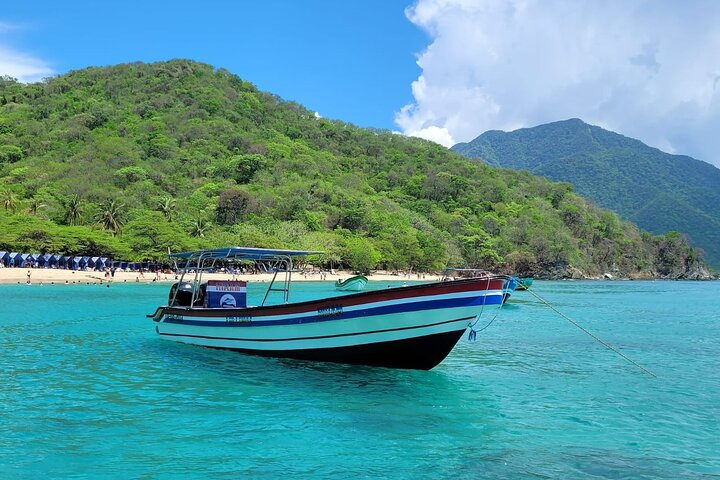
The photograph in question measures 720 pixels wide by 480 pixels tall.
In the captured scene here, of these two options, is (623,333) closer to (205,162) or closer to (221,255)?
(221,255)

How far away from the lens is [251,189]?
10900 centimetres

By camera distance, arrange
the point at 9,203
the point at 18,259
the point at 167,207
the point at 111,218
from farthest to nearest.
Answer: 1. the point at 167,207
2. the point at 111,218
3. the point at 9,203
4. the point at 18,259

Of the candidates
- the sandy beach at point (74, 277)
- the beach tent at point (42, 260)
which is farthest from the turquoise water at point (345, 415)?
the beach tent at point (42, 260)

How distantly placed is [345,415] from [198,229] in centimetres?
7499

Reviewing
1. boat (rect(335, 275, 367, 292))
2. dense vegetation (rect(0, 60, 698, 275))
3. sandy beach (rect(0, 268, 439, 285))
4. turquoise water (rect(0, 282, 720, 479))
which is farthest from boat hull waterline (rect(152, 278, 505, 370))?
dense vegetation (rect(0, 60, 698, 275))

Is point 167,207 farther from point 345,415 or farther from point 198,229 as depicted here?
point 345,415

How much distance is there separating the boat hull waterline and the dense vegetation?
56.4 meters

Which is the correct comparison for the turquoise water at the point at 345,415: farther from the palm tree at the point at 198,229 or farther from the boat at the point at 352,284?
the palm tree at the point at 198,229

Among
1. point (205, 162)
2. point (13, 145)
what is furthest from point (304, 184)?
point (13, 145)

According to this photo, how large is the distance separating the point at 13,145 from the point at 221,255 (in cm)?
12393

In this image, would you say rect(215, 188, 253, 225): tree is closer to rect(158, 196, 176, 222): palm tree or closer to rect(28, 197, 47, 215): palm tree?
rect(158, 196, 176, 222): palm tree

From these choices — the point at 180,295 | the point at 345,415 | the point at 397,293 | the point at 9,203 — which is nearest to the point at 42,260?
the point at 9,203

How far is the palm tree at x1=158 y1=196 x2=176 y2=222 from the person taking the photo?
82.9 meters

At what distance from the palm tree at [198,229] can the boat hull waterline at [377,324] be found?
6931 cm
